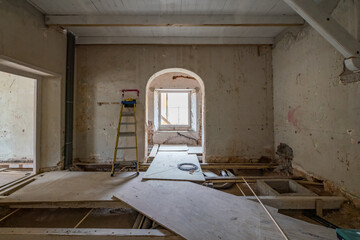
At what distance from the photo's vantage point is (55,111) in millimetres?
3416

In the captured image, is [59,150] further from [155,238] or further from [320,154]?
[320,154]

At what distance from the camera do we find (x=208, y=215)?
184 cm

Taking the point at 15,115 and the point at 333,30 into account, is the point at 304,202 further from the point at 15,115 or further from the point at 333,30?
the point at 15,115

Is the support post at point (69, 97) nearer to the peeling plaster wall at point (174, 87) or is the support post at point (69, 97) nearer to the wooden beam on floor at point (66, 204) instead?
the wooden beam on floor at point (66, 204)

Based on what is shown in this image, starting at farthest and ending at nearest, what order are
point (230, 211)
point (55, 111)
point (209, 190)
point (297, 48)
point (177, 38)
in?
point (177, 38)
point (55, 111)
point (297, 48)
point (209, 190)
point (230, 211)

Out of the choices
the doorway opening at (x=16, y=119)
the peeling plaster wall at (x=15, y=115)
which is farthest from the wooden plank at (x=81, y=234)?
the peeling plaster wall at (x=15, y=115)

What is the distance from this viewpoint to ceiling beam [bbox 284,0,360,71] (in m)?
1.88

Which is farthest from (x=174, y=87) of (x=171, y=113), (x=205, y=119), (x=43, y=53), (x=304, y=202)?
(x=304, y=202)

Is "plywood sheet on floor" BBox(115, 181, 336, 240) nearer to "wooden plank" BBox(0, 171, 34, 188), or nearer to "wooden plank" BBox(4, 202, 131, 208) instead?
"wooden plank" BBox(4, 202, 131, 208)

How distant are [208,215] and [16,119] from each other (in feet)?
13.9

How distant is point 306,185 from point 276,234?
154 centimetres

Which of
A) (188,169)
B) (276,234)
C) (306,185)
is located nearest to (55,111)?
(188,169)

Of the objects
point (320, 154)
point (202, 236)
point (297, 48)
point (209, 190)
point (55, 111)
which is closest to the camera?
point (202, 236)

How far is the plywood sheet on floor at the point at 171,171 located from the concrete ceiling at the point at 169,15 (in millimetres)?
2538
